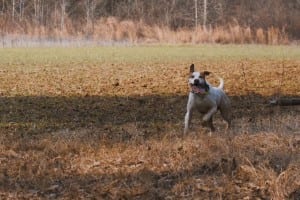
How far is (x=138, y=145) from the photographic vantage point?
22.6ft

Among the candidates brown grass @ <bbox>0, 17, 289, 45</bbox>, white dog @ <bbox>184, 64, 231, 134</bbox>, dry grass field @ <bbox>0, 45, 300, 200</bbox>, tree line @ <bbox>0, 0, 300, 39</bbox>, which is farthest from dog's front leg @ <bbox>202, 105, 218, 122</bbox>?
tree line @ <bbox>0, 0, 300, 39</bbox>

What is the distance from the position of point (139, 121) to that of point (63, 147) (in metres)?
2.77

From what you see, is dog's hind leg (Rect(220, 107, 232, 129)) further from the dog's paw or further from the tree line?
the tree line

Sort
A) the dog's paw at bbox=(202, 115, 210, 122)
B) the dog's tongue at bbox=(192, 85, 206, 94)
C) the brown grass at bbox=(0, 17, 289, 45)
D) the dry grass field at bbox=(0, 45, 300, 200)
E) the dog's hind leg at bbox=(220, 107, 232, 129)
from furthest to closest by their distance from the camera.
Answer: the brown grass at bbox=(0, 17, 289, 45), the dog's hind leg at bbox=(220, 107, 232, 129), the dog's paw at bbox=(202, 115, 210, 122), the dog's tongue at bbox=(192, 85, 206, 94), the dry grass field at bbox=(0, 45, 300, 200)

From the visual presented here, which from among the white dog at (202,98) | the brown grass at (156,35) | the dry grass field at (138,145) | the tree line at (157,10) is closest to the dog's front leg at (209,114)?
the white dog at (202,98)

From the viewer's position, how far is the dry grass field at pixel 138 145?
213 inches

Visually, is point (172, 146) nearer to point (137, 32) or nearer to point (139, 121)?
point (139, 121)

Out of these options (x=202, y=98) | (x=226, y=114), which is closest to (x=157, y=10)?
(x=226, y=114)

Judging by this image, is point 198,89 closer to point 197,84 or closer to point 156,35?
point 197,84

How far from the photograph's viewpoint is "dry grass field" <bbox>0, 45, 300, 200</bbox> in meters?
5.41

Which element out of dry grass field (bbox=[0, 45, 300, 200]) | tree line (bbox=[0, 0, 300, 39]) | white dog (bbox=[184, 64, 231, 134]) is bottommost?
dry grass field (bbox=[0, 45, 300, 200])

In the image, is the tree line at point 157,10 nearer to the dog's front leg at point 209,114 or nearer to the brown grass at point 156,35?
the brown grass at point 156,35

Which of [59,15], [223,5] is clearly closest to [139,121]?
[59,15]

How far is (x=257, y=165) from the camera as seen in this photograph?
19.1 ft
